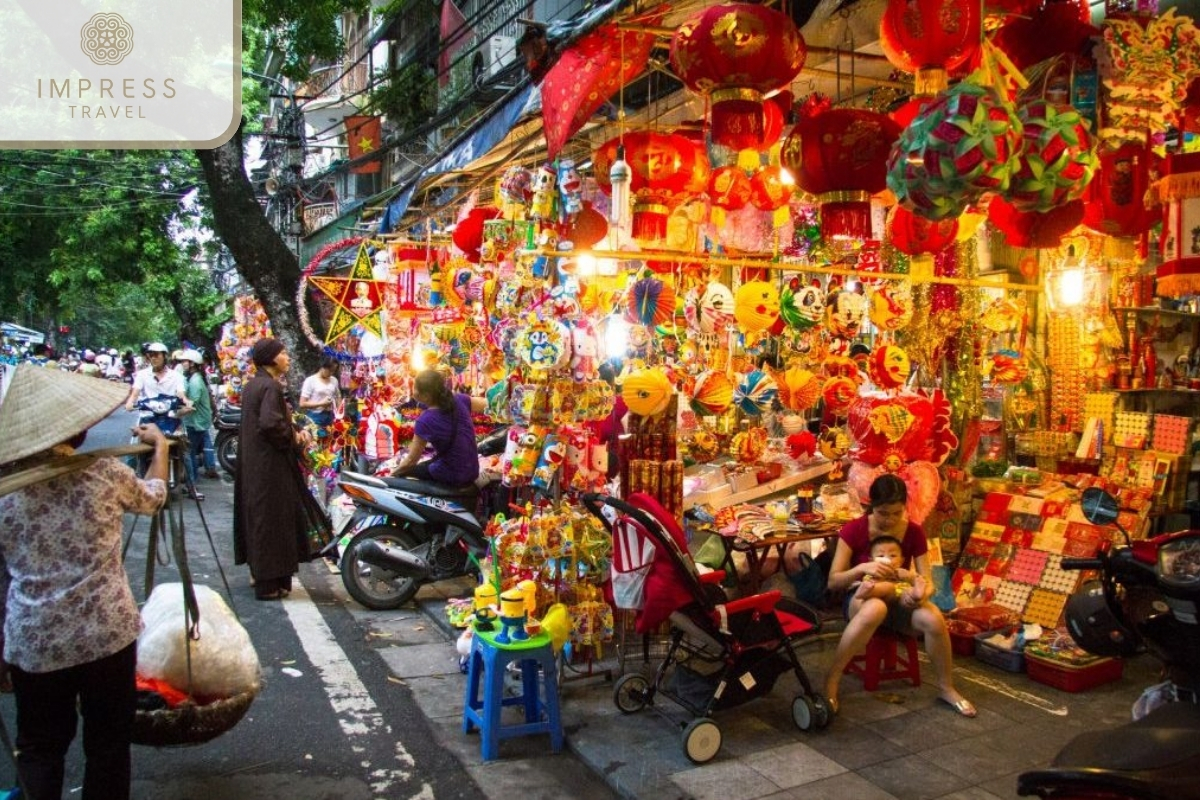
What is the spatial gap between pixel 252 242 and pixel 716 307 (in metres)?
7.85

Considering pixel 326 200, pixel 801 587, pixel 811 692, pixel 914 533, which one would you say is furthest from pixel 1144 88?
pixel 326 200

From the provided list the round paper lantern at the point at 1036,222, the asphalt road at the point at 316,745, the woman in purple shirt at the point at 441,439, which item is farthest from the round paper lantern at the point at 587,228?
the asphalt road at the point at 316,745

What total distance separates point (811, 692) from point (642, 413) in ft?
5.89

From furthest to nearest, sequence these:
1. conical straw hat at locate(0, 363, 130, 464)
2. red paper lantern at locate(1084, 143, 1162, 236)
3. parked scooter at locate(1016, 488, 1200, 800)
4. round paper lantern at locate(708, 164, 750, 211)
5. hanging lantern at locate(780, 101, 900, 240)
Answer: round paper lantern at locate(708, 164, 750, 211) → red paper lantern at locate(1084, 143, 1162, 236) → hanging lantern at locate(780, 101, 900, 240) → conical straw hat at locate(0, 363, 130, 464) → parked scooter at locate(1016, 488, 1200, 800)

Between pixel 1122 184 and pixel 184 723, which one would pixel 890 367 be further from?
pixel 184 723

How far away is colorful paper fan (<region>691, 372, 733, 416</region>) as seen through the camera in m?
5.94

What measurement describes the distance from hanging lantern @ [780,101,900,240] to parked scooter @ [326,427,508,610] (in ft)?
12.3

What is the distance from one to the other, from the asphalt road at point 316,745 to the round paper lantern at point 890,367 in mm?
3284

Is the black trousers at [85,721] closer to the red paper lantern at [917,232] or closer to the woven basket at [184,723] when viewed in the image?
the woven basket at [184,723]

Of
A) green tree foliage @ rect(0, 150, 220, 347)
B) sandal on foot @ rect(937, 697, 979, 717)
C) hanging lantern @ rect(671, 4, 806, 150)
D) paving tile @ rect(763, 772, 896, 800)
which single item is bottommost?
paving tile @ rect(763, 772, 896, 800)

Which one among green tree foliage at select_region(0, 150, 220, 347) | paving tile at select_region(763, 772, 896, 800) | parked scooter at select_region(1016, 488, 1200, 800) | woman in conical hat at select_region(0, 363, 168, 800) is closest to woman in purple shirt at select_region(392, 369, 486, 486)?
woman in conical hat at select_region(0, 363, 168, 800)

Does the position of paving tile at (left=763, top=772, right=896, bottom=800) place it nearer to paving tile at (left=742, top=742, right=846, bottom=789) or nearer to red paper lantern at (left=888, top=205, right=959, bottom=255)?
paving tile at (left=742, top=742, right=846, bottom=789)

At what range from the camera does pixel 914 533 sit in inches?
200

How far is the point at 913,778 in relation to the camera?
4.11m
